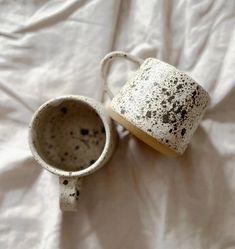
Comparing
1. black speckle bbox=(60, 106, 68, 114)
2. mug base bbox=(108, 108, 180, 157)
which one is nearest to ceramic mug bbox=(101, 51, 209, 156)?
mug base bbox=(108, 108, 180, 157)

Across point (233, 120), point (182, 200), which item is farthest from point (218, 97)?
point (182, 200)

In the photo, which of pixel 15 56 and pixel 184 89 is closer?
pixel 184 89

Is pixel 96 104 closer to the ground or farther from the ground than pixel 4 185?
farther from the ground

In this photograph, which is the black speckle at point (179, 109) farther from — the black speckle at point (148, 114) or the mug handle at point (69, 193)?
the mug handle at point (69, 193)

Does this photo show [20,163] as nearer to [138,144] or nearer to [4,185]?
[4,185]

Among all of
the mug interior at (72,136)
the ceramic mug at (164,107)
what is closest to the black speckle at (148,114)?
the ceramic mug at (164,107)

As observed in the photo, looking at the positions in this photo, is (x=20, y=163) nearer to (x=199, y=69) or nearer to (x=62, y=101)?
(x=62, y=101)
